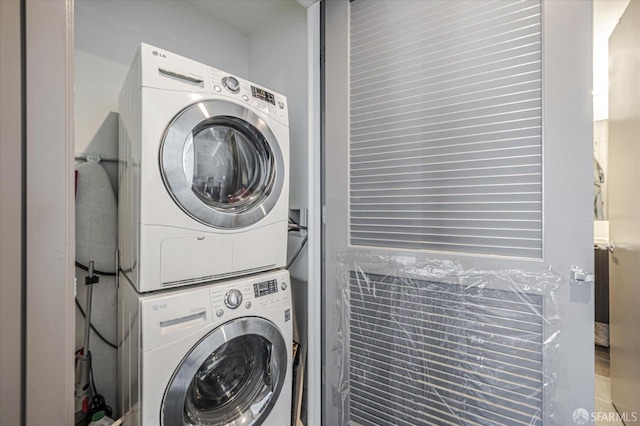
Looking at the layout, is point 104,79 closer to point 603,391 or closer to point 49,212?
point 49,212

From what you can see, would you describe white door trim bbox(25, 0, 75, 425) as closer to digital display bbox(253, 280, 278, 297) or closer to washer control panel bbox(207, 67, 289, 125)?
washer control panel bbox(207, 67, 289, 125)

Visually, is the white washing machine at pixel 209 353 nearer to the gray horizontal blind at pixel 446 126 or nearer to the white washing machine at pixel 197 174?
the white washing machine at pixel 197 174

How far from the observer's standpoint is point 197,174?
1.06 meters

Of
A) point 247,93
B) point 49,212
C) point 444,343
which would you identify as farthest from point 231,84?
point 444,343

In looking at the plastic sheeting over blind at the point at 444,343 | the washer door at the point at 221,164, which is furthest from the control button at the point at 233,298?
the plastic sheeting over blind at the point at 444,343

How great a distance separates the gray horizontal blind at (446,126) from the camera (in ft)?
2.93

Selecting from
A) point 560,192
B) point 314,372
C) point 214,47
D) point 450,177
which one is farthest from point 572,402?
point 214,47

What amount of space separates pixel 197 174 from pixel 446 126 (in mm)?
1022

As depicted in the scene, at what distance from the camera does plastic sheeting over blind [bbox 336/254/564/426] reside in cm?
87

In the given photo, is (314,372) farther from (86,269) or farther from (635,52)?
(635,52)

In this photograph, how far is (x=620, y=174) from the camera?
1.37 metres

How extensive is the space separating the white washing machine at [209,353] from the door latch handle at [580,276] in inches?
41.9

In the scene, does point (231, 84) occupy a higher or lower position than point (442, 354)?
higher
